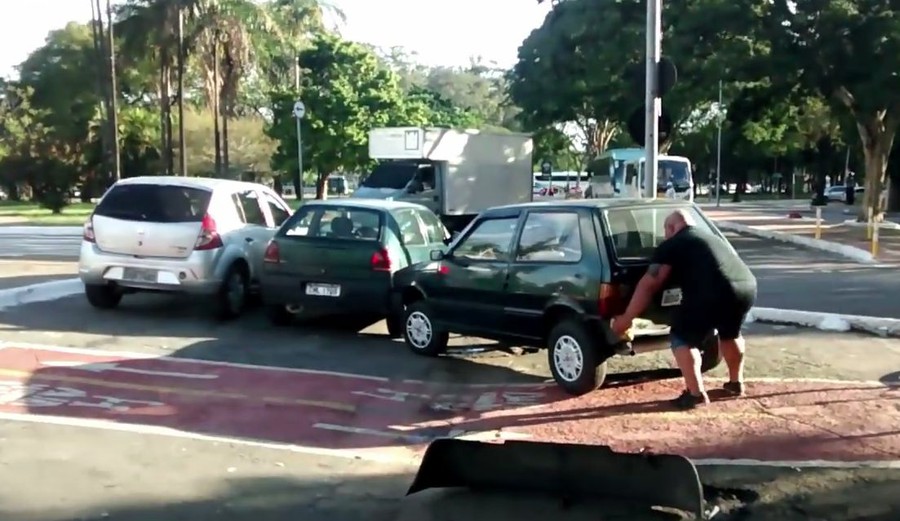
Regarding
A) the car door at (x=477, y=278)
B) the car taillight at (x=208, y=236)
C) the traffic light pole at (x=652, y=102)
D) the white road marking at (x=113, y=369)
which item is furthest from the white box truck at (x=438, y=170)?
the white road marking at (x=113, y=369)

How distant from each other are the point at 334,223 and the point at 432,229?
4.62ft

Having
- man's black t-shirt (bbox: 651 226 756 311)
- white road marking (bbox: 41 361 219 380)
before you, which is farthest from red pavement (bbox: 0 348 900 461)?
man's black t-shirt (bbox: 651 226 756 311)

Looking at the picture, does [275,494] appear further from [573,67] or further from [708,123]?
[708,123]

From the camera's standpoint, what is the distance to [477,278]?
1027 cm

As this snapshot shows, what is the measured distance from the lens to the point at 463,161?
2888cm

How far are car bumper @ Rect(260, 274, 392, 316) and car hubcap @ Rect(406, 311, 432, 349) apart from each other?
0.78m

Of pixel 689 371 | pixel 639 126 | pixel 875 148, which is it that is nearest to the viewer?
pixel 689 371

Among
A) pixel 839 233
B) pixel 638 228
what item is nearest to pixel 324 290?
pixel 638 228

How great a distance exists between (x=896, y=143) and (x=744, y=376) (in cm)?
4388

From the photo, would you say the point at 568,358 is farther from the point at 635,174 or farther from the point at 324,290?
A: the point at 635,174

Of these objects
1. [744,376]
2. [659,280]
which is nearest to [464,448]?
[659,280]

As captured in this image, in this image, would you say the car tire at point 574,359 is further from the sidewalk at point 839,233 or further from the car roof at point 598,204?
the sidewalk at point 839,233

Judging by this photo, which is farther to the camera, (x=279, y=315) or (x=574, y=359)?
(x=279, y=315)

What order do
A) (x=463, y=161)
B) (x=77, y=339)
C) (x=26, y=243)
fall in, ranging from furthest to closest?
1. (x=463, y=161)
2. (x=26, y=243)
3. (x=77, y=339)
